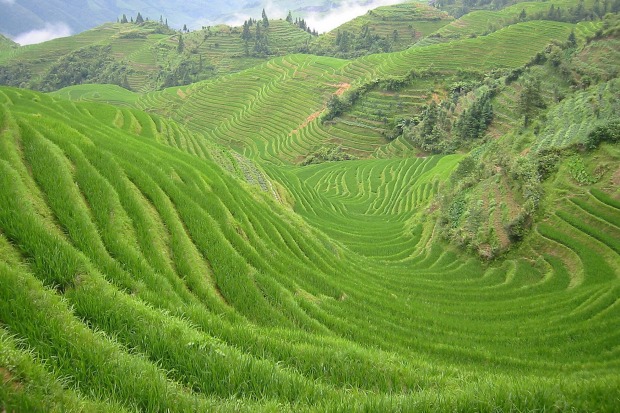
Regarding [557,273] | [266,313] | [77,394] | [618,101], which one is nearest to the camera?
[77,394]

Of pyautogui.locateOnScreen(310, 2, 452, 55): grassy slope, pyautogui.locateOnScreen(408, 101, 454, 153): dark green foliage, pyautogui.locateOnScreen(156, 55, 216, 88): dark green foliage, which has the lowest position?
pyautogui.locateOnScreen(408, 101, 454, 153): dark green foliage

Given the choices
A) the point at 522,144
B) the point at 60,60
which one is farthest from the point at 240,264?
the point at 60,60

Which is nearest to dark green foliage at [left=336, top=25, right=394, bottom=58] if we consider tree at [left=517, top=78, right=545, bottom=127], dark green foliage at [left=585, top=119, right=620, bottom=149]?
tree at [left=517, top=78, right=545, bottom=127]

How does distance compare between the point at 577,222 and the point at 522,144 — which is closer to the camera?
the point at 577,222

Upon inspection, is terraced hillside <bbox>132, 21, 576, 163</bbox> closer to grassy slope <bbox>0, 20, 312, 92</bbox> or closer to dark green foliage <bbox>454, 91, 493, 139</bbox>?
dark green foliage <bbox>454, 91, 493, 139</bbox>

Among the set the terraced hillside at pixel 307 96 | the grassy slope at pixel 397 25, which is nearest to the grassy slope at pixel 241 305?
the terraced hillside at pixel 307 96

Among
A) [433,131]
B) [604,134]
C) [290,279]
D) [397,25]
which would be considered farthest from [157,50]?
[290,279]

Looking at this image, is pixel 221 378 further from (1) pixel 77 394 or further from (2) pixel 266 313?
(2) pixel 266 313

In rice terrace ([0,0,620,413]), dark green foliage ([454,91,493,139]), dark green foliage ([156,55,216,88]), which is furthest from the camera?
dark green foliage ([156,55,216,88])

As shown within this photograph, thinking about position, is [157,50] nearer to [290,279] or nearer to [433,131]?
[433,131]

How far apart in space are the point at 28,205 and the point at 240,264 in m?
4.15

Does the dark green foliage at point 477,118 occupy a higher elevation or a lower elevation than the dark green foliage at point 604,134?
lower

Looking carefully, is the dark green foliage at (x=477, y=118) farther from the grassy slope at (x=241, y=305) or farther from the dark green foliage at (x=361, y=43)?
the dark green foliage at (x=361, y=43)

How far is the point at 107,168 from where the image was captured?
9.27m
